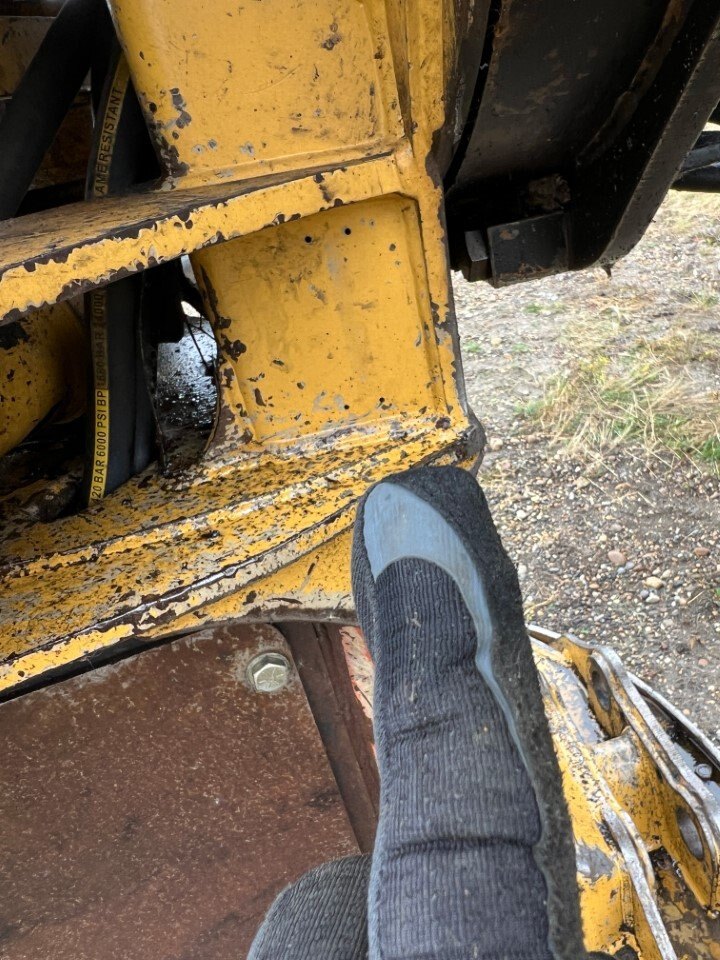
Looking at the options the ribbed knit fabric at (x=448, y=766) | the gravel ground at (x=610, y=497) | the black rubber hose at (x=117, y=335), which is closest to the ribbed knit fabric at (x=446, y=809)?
the ribbed knit fabric at (x=448, y=766)

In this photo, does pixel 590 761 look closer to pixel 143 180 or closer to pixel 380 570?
pixel 380 570

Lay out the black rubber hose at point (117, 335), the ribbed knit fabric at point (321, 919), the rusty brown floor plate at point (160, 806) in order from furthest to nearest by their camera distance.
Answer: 1. the rusty brown floor plate at point (160, 806)
2. the black rubber hose at point (117, 335)
3. the ribbed knit fabric at point (321, 919)

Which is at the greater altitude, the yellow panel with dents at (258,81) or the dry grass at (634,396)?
the yellow panel with dents at (258,81)

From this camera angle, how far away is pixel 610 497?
2756 mm

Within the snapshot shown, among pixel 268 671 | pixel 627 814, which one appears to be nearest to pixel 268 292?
pixel 268 671

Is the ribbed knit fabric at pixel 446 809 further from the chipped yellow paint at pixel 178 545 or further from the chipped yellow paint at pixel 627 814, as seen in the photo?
the chipped yellow paint at pixel 627 814

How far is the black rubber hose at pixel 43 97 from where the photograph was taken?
0.94m

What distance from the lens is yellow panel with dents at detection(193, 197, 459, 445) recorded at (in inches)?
37.3

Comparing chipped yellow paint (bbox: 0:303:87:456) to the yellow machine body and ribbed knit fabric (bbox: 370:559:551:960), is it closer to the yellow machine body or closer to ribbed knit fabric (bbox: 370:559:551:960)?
the yellow machine body

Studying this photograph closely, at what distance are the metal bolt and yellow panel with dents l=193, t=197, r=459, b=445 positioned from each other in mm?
311

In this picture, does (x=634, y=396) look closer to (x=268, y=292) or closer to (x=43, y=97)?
(x=268, y=292)

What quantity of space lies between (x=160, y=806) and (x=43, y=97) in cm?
97

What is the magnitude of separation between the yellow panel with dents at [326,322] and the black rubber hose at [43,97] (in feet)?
0.82

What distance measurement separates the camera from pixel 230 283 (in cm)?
96
